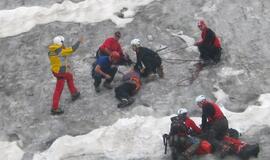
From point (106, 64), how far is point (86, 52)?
258 centimetres

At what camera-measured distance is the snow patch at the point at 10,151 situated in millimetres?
15008

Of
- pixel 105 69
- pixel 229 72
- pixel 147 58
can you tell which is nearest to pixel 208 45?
pixel 229 72

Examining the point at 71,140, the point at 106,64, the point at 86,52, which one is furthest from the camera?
the point at 86,52

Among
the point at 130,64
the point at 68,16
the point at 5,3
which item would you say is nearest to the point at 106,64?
the point at 130,64

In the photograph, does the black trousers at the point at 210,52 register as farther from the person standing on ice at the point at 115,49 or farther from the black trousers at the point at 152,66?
the person standing on ice at the point at 115,49

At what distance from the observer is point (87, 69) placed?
18062mm

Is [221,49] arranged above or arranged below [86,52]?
above

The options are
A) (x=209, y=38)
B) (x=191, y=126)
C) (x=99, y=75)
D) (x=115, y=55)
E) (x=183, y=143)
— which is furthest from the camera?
(x=209, y=38)

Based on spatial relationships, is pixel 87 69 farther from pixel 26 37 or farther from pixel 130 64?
pixel 26 37

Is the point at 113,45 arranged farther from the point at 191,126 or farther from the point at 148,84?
the point at 191,126

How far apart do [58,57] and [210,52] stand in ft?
14.9

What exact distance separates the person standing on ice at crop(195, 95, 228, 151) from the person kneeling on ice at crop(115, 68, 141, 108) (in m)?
2.62

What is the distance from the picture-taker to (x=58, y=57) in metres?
15.6

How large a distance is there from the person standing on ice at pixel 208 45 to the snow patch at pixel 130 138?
2254mm
